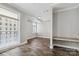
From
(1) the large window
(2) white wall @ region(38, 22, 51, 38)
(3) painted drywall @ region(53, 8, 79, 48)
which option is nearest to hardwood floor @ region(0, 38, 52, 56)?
(1) the large window

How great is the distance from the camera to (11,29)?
3.80 meters

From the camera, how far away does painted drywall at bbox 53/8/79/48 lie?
3.73 m

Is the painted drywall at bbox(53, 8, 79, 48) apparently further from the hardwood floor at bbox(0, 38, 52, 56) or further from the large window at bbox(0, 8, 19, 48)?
the large window at bbox(0, 8, 19, 48)

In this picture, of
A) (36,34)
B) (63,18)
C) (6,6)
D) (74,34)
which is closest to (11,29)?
(6,6)

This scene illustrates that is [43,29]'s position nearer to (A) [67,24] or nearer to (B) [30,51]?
(A) [67,24]

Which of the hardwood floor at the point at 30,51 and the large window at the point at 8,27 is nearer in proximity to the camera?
the hardwood floor at the point at 30,51

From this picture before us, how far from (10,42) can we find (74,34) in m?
2.96

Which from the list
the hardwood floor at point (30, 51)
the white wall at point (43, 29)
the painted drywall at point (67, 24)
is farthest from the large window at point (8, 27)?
the white wall at point (43, 29)

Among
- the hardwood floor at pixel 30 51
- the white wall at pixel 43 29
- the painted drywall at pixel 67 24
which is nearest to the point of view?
the hardwood floor at pixel 30 51

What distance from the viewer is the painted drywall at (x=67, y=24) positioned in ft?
12.2

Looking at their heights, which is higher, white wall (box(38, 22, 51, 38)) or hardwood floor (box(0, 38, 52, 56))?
white wall (box(38, 22, 51, 38))

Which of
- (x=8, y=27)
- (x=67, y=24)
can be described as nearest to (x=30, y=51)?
(x=8, y=27)

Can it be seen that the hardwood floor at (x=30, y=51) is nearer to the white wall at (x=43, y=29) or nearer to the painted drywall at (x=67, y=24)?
the painted drywall at (x=67, y=24)

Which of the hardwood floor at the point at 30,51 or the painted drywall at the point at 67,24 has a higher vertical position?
the painted drywall at the point at 67,24
